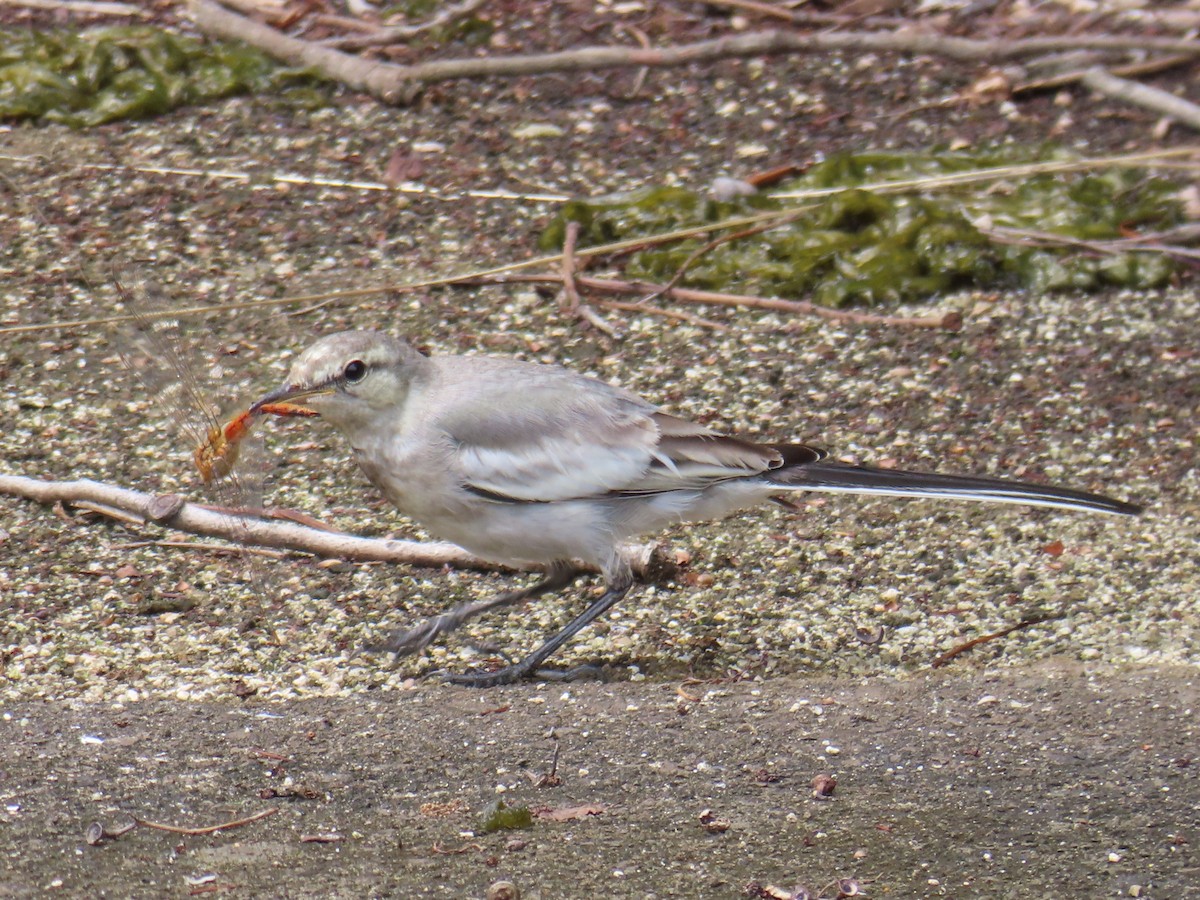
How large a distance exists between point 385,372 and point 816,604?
133 centimetres

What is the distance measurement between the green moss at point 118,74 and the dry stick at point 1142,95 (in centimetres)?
364

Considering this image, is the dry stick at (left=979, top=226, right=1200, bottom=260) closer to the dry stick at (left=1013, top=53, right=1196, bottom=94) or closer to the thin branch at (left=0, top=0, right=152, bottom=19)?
the dry stick at (left=1013, top=53, right=1196, bottom=94)

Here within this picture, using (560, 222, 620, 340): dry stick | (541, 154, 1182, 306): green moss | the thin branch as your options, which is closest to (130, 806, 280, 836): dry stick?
(560, 222, 620, 340): dry stick

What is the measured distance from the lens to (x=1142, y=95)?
688 cm

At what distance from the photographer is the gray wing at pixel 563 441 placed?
12.5 feet

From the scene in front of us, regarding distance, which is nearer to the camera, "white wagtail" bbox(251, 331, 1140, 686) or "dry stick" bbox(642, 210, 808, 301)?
"white wagtail" bbox(251, 331, 1140, 686)

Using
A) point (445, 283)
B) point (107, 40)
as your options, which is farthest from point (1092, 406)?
point (107, 40)

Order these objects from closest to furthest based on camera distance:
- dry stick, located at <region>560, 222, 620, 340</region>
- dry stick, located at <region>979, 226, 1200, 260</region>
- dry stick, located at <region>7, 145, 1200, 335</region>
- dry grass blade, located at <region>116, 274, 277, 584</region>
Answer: dry grass blade, located at <region>116, 274, 277, 584</region> → dry stick, located at <region>7, 145, 1200, 335</region> → dry stick, located at <region>560, 222, 620, 340</region> → dry stick, located at <region>979, 226, 1200, 260</region>

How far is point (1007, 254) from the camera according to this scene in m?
5.82

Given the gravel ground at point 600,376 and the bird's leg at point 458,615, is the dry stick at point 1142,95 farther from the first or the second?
the bird's leg at point 458,615

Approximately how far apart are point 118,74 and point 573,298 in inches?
106

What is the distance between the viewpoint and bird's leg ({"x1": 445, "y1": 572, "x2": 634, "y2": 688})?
12.5 feet

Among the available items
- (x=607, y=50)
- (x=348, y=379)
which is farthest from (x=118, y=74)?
(x=348, y=379)

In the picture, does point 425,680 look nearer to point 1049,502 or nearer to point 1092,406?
point 1049,502
